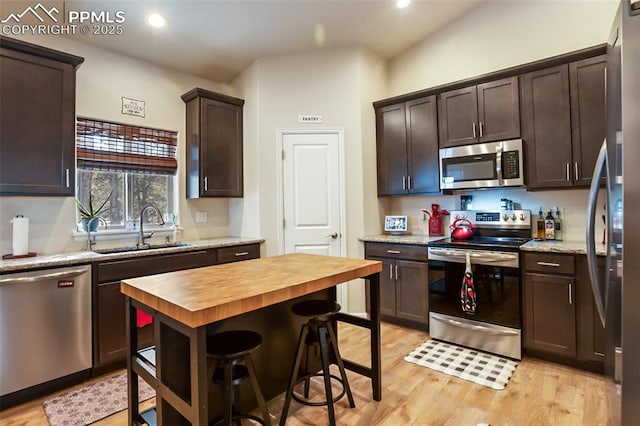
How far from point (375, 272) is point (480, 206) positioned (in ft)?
6.70

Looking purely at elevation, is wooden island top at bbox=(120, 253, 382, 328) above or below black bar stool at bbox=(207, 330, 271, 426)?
above

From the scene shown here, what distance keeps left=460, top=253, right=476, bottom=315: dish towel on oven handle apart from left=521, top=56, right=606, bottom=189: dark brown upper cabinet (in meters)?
0.99

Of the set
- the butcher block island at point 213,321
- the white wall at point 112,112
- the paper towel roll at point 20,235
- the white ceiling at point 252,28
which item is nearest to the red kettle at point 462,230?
the butcher block island at point 213,321

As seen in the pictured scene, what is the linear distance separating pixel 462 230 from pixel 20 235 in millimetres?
3923

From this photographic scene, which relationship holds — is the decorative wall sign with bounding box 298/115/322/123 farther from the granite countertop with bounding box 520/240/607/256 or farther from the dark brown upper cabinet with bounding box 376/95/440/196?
the granite countertop with bounding box 520/240/607/256

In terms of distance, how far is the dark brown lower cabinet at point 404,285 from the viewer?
3266 mm

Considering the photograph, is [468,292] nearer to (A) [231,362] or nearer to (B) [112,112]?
(A) [231,362]

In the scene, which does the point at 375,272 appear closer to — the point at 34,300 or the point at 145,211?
the point at 34,300

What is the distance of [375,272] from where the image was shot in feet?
6.74

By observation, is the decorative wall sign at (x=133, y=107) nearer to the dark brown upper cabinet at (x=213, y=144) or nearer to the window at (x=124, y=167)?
the window at (x=124, y=167)

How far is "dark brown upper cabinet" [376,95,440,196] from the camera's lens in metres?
3.55

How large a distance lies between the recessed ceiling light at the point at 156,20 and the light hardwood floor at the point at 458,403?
3.17 meters

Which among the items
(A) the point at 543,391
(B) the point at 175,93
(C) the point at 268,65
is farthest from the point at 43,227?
(A) the point at 543,391

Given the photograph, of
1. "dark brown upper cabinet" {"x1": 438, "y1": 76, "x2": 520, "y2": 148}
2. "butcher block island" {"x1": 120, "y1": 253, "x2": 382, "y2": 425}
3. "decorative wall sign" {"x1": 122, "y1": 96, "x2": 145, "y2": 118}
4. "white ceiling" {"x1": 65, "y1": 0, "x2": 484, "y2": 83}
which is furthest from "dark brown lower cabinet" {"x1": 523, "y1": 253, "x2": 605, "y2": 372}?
"decorative wall sign" {"x1": 122, "y1": 96, "x2": 145, "y2": 118}
